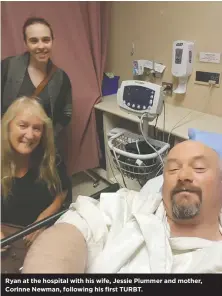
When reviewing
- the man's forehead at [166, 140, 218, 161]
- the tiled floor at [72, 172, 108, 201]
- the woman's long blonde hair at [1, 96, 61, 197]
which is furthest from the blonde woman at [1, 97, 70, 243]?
the man's forehead at [166, 140, 218, 161]

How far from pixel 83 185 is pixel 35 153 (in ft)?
1.95

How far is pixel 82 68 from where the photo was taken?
171 cm

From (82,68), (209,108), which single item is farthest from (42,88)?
(209,108)

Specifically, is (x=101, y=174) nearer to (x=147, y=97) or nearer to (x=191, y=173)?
(x=147, y=97)

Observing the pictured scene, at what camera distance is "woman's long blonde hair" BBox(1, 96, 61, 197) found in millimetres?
1384

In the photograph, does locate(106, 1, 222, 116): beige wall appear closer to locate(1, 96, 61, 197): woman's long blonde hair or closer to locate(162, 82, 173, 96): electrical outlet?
locate(162, 82, 173, 96): electrical outlet

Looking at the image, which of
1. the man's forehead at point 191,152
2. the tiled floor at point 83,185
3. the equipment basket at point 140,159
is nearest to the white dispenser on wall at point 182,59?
the equipment basket at point 140,159

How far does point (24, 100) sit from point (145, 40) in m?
0.94

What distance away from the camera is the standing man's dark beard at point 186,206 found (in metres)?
0.94

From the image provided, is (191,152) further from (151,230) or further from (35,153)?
(35,153)

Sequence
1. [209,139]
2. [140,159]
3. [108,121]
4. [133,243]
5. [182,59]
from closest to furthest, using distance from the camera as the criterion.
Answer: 1. [133,243]
2. [209,139]
3. [140,159]
4. [182,59]
5. [108,121]

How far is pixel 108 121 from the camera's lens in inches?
75.2

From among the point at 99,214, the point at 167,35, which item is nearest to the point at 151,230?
the point at 99,214

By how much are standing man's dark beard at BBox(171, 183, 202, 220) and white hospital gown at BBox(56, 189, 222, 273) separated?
0.20ft
